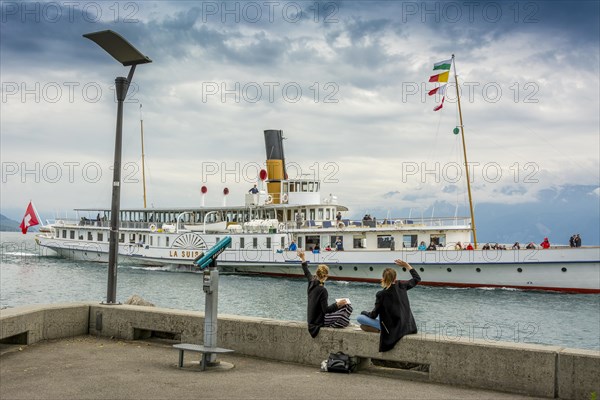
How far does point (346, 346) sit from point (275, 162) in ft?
150

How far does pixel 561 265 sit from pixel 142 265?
1428 inches

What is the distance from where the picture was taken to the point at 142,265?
59719 mm

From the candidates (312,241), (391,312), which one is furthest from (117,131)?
(312,241)

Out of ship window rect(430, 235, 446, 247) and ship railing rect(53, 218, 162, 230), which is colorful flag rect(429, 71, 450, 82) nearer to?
ship window rect(430, 235, 446, 247)

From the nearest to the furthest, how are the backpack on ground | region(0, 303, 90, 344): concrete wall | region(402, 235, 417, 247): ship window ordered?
the backpack on ground, region(0, 303, 90, 344): concrete wall, region(402, 235, 417, 247): ship window

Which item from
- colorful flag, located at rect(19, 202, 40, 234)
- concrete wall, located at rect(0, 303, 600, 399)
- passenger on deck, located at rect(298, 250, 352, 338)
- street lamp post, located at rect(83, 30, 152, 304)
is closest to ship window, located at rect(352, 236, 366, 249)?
street lamp post, located at rect(83, 30, 152, 304)

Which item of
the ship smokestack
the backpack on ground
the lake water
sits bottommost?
the lake water

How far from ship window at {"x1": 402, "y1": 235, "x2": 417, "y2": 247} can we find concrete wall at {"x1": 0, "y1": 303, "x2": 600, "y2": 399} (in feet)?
117

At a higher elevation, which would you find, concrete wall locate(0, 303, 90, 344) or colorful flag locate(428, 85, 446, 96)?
colorful flag locate(428, 85, 446, 96)

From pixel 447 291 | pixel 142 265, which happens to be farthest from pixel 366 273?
pixel 142 265

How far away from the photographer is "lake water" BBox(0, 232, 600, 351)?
90.0 feet

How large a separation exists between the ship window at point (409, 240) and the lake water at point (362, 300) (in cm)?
340

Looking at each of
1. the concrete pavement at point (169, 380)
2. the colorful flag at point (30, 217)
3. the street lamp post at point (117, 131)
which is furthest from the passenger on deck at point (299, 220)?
the concrete pavement at point (169, 380)

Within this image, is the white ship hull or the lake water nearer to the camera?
the lake water
